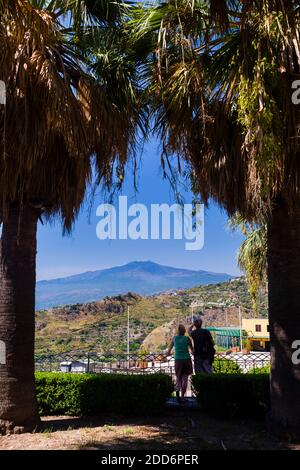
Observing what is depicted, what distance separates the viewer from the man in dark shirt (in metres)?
9.42

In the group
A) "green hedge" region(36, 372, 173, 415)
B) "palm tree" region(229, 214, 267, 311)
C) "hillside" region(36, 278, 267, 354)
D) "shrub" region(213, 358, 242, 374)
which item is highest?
"palm tree" region(229, 214, 267, 311)

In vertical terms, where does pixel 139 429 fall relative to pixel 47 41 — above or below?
below

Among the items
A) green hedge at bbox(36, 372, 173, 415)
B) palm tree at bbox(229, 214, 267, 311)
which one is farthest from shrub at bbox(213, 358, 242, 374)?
green hedge at bbox(36, 372, 173, 415)

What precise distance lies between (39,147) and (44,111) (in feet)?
1.63

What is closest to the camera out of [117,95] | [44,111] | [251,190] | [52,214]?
[251,190]

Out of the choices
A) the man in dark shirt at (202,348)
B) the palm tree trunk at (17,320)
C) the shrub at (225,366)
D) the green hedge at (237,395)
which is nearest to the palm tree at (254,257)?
the shrub at (225,366)

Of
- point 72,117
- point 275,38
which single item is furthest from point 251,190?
point 72,117

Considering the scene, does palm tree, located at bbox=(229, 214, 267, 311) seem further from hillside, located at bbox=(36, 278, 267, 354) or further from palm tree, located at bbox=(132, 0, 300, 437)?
hillside, located at bbox=(36, 278, 267, 354)

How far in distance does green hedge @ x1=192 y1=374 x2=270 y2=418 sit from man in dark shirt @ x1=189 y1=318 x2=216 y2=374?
1.25m

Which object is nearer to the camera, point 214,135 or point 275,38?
point 275,38

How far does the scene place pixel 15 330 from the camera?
7.30 meters

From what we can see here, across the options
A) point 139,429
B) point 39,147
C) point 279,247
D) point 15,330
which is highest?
point 39,147

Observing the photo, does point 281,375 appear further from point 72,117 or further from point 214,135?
point 72,117

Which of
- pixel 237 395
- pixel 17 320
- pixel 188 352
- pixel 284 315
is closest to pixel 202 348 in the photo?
pixel 188 352
